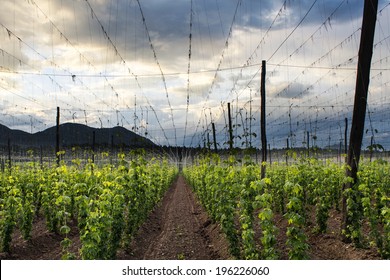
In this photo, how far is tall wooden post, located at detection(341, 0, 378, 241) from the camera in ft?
32.8

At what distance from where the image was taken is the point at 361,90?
397 inches

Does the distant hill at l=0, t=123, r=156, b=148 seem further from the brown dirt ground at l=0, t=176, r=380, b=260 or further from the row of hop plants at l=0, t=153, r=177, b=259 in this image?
the brown dirt ground at l=0, t=176, r=380, b=260

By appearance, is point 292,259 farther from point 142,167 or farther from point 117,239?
point 142,167

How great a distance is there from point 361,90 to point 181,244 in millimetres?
6458

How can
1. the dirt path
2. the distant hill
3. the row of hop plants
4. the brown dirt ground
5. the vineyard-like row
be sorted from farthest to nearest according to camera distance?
the distant hill, the dirt path, the brown dirt ground, the row of hop plants, the vineyard-like row

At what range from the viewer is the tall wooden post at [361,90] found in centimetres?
998

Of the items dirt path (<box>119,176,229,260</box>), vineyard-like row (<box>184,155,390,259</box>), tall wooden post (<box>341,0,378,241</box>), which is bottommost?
dirt path (<box>119,176,229,260</box>)

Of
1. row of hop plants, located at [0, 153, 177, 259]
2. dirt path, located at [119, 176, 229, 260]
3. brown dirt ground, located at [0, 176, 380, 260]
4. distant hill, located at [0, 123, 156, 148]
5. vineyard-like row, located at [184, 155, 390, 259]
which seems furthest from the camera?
distant hill, located at [0, 123, 156, 148]

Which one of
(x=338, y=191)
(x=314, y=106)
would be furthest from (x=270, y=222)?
(x=314, y=106)

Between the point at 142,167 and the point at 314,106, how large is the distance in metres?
24.6

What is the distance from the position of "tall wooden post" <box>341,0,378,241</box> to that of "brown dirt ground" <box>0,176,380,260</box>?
2.38ft

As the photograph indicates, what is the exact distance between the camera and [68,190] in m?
13.8

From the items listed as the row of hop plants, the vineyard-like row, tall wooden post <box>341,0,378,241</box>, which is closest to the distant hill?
the row of hop plants

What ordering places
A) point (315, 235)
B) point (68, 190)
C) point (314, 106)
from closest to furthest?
1. point (315, 235)
2. point (68, 190)
3. point (314, 106)
